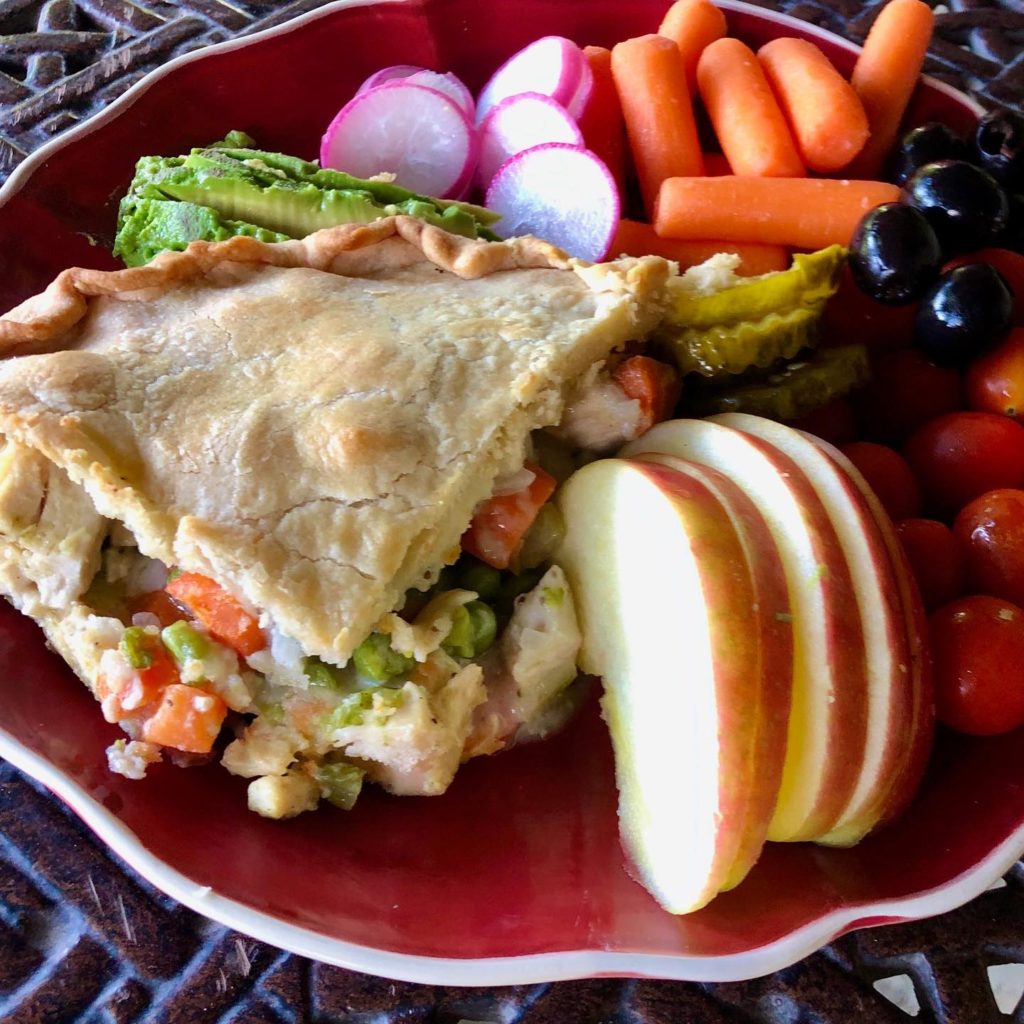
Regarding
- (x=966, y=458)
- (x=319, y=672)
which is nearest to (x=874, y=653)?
(x=966, y=458)

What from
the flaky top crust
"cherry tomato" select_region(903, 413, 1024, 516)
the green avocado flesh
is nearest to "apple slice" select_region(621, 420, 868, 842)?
the flaky top crust

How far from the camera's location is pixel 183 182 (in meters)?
2.36

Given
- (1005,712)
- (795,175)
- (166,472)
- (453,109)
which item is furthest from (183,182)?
(1005,712)

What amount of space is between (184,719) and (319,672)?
254mm

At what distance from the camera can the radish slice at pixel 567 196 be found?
246cm

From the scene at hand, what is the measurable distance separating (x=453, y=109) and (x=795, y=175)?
0.97 metres

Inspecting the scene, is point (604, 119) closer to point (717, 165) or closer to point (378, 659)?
point (717, 165)

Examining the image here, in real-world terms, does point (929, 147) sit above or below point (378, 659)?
above

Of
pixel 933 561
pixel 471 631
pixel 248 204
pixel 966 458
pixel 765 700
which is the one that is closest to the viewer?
pixel 765 700

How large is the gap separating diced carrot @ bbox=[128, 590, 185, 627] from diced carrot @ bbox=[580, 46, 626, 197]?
171cm

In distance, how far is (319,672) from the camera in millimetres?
1789

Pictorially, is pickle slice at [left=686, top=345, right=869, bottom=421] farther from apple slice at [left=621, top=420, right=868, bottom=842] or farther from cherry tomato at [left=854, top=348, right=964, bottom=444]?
apple slice at [left=621, top=420, right=868, bottom=842]

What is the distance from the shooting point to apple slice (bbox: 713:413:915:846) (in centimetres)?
164

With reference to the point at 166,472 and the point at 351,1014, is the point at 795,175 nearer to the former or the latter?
the point at 166,472
